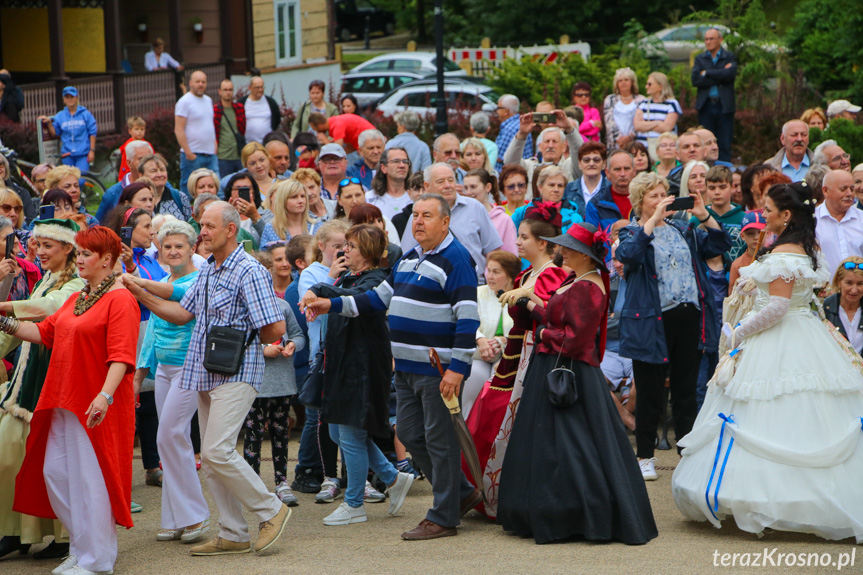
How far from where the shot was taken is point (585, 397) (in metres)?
6.12

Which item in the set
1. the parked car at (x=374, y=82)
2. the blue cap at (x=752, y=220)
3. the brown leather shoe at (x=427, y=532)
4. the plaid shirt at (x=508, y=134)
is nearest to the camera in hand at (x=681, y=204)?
the blue cap at (x=752, y=220)

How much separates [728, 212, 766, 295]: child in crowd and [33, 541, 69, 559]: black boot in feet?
15.8

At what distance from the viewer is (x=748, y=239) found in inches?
332

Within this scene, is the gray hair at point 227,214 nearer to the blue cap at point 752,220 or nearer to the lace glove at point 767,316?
the lace glove at point 767,316

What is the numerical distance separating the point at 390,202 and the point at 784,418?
15.6ft

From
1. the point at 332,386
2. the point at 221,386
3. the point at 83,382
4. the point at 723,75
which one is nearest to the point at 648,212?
the point at 332,386

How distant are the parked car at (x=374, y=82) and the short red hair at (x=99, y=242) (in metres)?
20.4

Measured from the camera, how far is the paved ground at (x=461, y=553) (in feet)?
18.6

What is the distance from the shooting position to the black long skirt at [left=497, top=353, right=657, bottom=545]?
19.7 feet

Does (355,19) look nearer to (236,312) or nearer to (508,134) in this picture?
(508,134)

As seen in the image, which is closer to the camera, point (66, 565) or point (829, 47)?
point (66, 565)

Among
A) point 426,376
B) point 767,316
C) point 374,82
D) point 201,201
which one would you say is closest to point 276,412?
point 426,376

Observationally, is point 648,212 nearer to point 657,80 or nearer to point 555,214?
point 555,214

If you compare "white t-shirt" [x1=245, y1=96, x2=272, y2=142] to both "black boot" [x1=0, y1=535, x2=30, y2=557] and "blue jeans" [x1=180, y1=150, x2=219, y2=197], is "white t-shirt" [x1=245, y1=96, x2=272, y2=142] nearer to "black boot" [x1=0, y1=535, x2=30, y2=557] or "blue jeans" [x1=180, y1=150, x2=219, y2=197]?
"blue jeans" [x1=180, y1=150, x2=219, y2=197]
